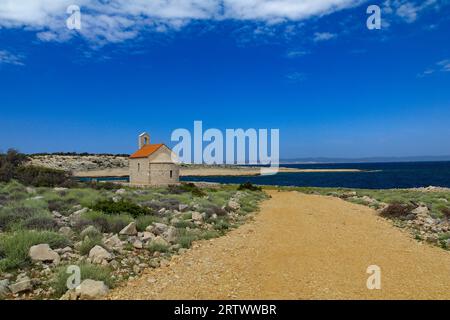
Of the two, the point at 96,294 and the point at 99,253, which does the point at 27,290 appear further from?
the point at 99,253

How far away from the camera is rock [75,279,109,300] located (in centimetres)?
651

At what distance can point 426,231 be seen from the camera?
1440cm

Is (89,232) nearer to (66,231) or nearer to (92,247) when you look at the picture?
(66,231)

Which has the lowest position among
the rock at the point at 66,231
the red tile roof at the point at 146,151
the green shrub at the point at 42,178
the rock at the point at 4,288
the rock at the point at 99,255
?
the rock at the point at 4,288

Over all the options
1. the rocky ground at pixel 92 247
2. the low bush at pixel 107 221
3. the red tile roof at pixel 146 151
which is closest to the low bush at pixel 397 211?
the rocky ground at pixel 92 247

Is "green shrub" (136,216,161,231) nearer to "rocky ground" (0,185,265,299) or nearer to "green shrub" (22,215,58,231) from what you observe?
"rocky ground" (0,185,265,299)

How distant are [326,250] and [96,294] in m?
7.12

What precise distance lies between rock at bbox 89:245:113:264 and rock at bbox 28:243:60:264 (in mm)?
780

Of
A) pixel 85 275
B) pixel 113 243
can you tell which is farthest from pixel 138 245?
pixel 85 275

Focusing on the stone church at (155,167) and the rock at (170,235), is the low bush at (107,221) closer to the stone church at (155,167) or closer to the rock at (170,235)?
the rock at (170,235)

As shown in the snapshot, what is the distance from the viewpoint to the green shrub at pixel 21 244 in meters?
7.62

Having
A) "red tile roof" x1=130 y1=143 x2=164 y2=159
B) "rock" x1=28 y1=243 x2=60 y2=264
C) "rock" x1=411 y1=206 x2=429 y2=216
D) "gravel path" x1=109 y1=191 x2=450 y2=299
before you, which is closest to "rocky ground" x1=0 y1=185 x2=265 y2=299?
"rock" x1=28 y1=243 x2=60 y2=264

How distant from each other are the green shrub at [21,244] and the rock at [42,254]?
0.43 feet

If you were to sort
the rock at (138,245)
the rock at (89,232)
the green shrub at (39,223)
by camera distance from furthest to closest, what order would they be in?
the green shrub at (39,223)
the rock at (89,232)
the rock at (138,245)
